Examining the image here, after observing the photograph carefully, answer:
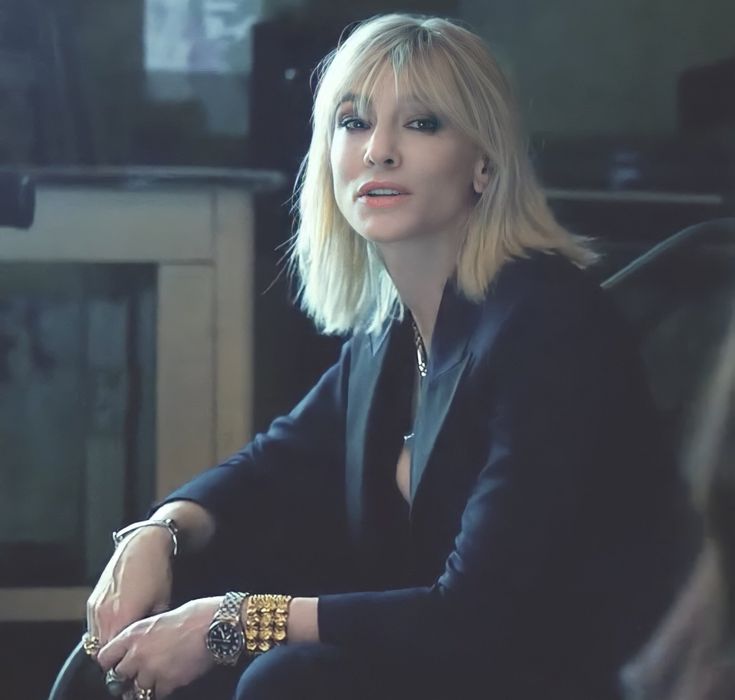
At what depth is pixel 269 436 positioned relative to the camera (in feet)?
4.68

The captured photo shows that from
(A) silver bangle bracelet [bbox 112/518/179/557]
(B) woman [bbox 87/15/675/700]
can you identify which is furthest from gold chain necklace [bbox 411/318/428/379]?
(A) silver bangle bracelet [bbox 112/518/179/557]

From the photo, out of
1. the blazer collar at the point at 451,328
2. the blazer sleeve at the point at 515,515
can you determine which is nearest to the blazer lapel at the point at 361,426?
the blazer collar at the point at 451,328

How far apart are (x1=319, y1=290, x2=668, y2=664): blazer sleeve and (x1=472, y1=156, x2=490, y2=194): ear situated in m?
0.20

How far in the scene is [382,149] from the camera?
122cm

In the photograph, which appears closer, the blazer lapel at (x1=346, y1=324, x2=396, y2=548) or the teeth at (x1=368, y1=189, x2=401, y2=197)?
the teeth at (x1=368, y1=189, x2=401, y2=197)

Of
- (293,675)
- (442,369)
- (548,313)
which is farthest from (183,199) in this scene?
(293,675)

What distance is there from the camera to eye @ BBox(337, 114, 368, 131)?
126 cm

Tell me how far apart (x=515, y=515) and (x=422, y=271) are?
0.33 metres

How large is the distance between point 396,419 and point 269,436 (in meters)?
0.17

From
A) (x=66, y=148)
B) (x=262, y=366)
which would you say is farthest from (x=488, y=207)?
(x=66, y=148)

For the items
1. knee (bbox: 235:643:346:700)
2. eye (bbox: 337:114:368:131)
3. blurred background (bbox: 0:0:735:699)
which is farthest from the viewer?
blurred background (bbox: 0:0:735:699)

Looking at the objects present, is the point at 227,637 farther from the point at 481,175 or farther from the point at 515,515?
the point at 481,175

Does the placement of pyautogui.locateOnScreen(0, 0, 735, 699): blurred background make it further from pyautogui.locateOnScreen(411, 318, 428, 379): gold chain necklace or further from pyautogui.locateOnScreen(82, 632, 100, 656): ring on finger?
pyautogui.locateOnScreen(82, 632, 100, 656): ring on finger

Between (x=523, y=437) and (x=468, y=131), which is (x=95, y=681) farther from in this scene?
(x=468, y=131)
